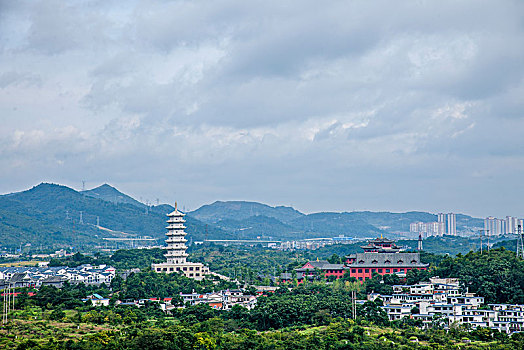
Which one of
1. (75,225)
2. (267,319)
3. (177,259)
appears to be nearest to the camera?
(267,319)

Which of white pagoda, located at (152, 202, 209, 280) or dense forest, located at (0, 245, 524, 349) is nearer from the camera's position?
dense forest, located at (0, 245, 524, 349)

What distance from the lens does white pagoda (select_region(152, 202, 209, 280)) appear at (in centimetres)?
5828

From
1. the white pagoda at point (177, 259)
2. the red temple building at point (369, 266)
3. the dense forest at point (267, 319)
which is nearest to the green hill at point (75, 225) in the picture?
the white pagoda at point (177, 259)

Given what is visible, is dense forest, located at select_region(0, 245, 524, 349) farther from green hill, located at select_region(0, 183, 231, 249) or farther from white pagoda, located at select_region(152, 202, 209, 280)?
green hill, located at select_region(0, 183, 231, 249)

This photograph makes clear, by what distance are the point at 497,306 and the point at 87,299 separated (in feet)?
78.9

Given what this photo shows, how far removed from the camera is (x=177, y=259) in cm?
5972

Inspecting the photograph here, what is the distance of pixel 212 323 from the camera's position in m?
36.6

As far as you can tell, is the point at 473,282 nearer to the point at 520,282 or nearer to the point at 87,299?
the point at 520,282

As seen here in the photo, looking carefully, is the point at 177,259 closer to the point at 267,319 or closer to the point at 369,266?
the point at 369,266

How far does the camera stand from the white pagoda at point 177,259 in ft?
191

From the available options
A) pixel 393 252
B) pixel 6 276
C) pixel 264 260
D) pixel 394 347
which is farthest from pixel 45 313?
pixel 264 260

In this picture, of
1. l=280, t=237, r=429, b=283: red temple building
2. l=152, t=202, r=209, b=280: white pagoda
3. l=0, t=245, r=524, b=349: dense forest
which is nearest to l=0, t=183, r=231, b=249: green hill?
l=152, t=202, r=209, b=280: white pagoda

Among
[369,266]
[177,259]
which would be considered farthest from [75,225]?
[369,266]

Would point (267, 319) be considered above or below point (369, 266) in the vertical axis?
below
